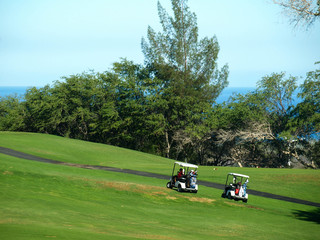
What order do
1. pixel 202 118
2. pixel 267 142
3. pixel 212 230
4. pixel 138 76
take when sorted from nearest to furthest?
1. pixel 212 230
2. pixel 267 142
3. pixel 202 118
4. pixel 138 76

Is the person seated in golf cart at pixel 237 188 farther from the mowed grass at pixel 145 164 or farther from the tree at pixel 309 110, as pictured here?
the tree at pixel 309 110

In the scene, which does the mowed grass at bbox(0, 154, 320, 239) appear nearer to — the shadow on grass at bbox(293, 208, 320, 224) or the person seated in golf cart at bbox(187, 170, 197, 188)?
the shadow on grass at bbox(293, 208, 320, 224)

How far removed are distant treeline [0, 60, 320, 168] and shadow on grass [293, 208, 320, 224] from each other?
2787 cm

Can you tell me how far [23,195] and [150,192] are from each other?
861cm

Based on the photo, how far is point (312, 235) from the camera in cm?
1712

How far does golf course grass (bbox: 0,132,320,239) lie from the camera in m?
11.9

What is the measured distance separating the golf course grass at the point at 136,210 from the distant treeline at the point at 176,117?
839 inches

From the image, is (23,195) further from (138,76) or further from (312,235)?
(138,76)

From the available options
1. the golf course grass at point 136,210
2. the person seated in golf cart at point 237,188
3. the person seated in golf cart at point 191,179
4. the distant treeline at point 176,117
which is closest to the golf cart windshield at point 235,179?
the person seated in golf cart at point 237,188

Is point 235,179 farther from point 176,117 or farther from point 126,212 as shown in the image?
point 176,117

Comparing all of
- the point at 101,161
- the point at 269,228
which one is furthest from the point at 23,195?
the point at 101,161

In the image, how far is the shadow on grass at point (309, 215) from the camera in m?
22.2

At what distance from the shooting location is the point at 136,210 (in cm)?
1844

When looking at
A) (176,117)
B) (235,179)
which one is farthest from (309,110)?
(235,179)
